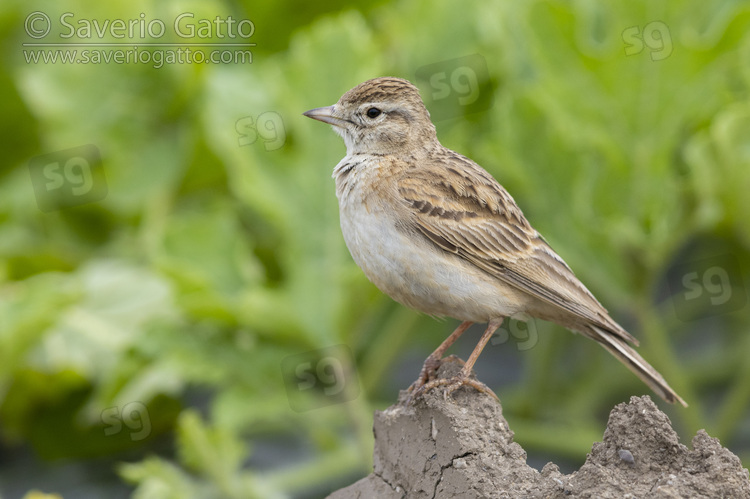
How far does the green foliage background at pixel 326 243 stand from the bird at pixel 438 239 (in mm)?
1961

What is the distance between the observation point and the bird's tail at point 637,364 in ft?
12.3

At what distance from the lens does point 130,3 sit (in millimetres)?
8742

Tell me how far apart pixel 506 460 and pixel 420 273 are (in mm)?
808

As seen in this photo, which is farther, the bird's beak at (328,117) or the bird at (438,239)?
the bird's beak at (328,117)

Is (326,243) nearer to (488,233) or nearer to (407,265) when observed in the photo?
(488,233)

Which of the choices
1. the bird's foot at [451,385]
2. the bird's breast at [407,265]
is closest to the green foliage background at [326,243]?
the bird's breast at [407,265]

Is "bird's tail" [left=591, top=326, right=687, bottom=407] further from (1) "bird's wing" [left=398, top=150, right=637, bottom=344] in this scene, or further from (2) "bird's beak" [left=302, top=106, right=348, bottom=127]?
(2) "bird's beak" [left=302, top=106, right=348, bottom=127]

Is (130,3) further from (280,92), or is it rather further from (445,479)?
(445,479)

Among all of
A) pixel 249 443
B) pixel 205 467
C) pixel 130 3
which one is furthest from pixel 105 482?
pixel 130 3

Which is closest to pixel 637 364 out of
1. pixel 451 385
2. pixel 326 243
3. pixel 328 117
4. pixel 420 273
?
pixel 451 385

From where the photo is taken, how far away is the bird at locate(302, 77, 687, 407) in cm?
386

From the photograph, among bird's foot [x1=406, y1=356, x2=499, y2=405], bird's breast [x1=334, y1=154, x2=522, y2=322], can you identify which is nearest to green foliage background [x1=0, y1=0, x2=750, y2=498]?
bird's breast [x1=334, y1=154, x2=522, y2=322]

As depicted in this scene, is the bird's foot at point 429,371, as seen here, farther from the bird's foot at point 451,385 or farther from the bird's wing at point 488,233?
the bird's wing at point 488,233

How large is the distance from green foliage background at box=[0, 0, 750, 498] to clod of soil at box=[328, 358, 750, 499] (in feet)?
6.74
